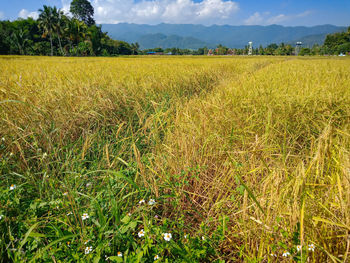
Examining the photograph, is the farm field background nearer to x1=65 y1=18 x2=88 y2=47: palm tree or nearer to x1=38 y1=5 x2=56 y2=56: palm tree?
x1=38 y1=5 x2=56 y2=56: palm tree

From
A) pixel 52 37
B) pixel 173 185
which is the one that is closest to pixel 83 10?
pixel 52 37

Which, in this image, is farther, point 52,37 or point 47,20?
point 52,37

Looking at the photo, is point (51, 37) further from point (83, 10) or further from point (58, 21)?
point (83, 10)

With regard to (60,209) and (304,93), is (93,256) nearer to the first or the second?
(60,209)

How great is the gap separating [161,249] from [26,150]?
1491 millimetres

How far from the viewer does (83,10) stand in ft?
219

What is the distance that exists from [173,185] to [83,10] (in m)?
83.5

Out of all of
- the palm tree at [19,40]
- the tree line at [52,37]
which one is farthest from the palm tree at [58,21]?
the palm tree at [19,40]

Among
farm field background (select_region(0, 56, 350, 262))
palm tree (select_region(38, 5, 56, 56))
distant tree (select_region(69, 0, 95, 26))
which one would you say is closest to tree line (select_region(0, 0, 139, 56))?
palm tree (select_region(38, 5, 56, 56))

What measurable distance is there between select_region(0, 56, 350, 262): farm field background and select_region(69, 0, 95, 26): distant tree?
79.1 m

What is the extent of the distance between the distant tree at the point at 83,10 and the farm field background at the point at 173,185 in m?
79.1

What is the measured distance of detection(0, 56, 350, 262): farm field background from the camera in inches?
34.9

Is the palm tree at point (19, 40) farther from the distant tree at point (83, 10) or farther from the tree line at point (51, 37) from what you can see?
the distant tree at point (83, 10)

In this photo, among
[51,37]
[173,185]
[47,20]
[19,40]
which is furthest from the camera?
[51,37]
